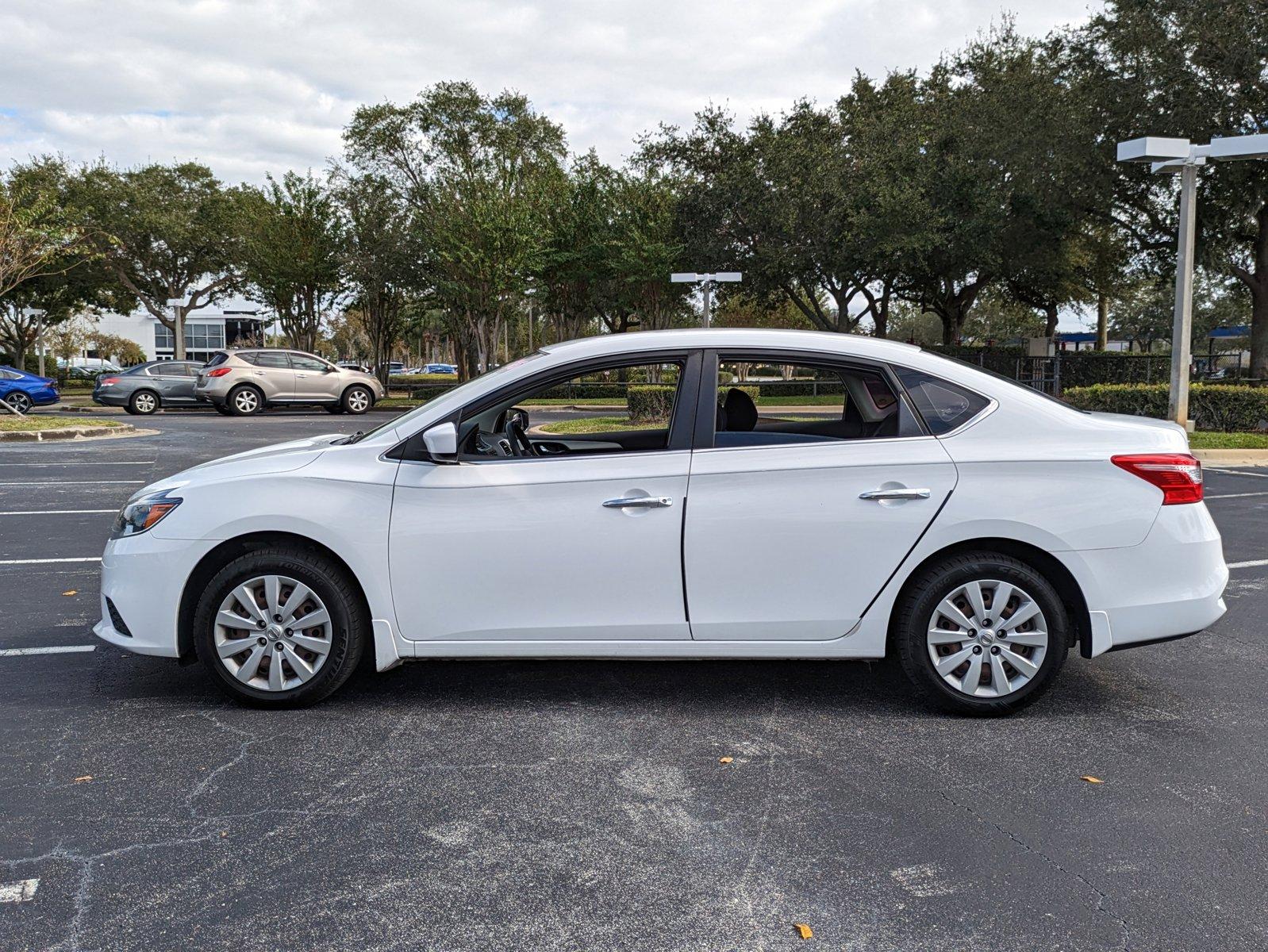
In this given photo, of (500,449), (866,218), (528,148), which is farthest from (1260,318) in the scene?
(500,449)

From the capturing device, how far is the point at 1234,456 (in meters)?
15.8

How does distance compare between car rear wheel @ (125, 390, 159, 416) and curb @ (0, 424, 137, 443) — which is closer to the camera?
curb @ (0, 424, 137, 443)

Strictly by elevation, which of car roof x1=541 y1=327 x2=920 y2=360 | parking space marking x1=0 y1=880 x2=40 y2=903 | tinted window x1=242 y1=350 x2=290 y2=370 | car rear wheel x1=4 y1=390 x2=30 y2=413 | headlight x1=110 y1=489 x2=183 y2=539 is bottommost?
parking space marking x1=0 y1=880 x2=40 y2=903

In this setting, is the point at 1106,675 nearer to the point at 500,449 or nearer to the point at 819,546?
the point at 819,546

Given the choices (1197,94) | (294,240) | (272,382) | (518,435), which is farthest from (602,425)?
(294,240)

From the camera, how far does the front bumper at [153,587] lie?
448 centimetres

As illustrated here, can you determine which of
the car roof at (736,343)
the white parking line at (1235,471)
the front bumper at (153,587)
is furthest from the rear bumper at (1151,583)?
the white parking line at (1235,471)

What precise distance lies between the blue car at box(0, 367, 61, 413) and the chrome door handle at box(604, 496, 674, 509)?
28.6 metres

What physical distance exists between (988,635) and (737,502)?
46.9 inches

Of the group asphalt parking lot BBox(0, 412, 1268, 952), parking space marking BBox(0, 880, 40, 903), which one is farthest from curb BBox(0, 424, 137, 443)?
parking space marking BBox(0, 880, 40, 903)

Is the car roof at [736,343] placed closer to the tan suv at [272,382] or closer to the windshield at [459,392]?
the windshield at [459,392]

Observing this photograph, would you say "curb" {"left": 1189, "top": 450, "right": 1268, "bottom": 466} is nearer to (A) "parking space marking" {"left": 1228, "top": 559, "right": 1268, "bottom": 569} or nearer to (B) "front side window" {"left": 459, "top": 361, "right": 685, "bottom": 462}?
(A) "parking space marking" {"left": 1228, "top": 559, "right": 1268, "bottom": 569}

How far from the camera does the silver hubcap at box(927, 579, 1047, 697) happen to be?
173 inches

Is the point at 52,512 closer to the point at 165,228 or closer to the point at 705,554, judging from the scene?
the point at 705,554
